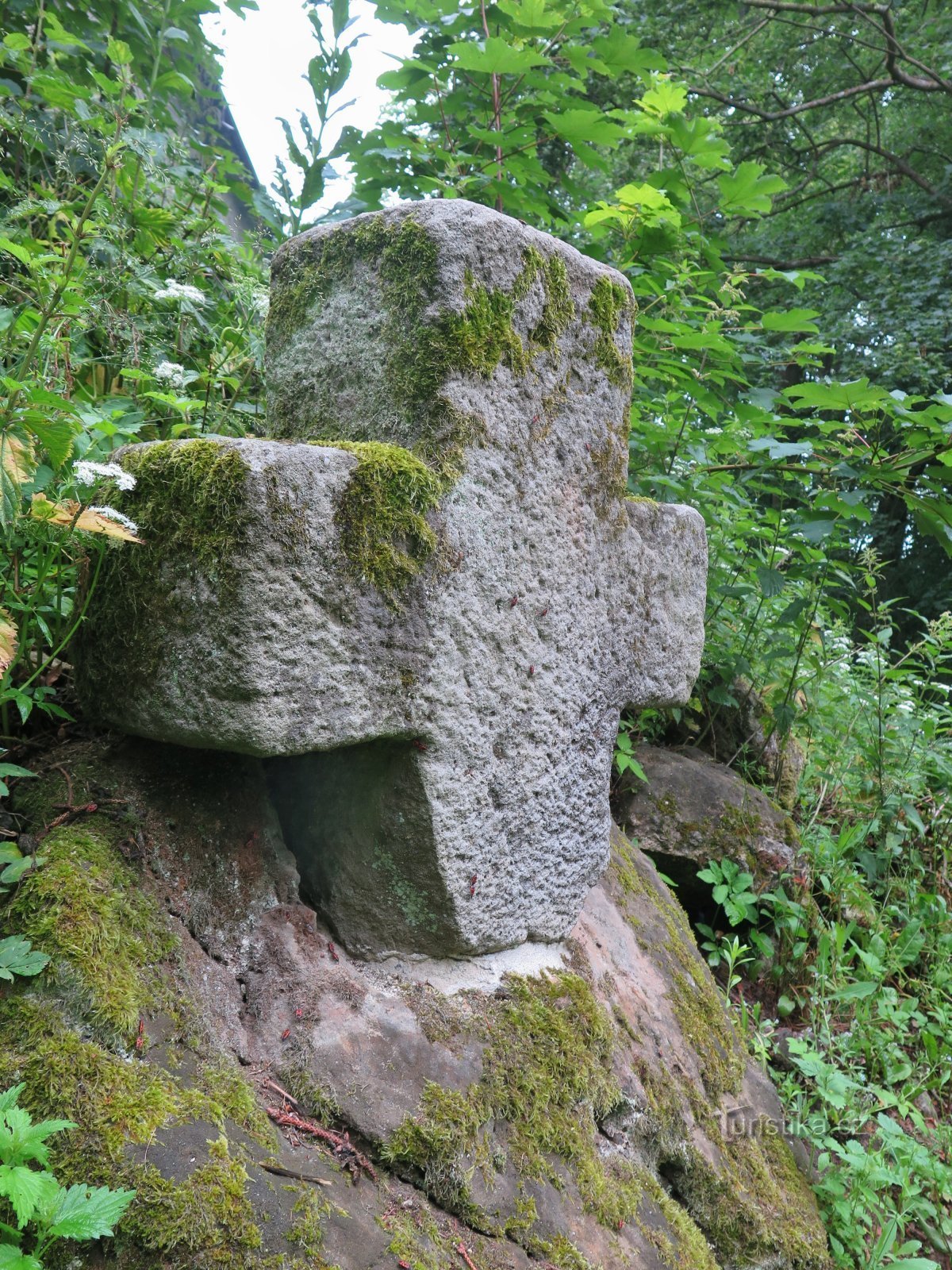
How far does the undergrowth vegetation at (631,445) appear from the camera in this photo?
1.66 metres

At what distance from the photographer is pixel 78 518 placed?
4.83 feet

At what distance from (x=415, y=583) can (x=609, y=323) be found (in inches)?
37.3

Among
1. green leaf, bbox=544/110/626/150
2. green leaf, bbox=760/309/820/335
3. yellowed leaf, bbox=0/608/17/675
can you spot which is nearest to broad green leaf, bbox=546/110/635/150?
green leaf, bbox=544/110/626/150

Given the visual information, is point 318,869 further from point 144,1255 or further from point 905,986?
point 905,986

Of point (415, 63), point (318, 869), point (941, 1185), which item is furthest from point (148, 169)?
point (941, 1185)

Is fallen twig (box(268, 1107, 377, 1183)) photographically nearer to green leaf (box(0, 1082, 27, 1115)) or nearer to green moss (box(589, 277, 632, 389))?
green leaf (box(0, 1082, 27, 1115))

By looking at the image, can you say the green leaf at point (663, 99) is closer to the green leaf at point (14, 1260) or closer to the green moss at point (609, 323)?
the green moss at point (609, 323)

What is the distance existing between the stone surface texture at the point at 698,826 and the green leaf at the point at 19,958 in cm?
242

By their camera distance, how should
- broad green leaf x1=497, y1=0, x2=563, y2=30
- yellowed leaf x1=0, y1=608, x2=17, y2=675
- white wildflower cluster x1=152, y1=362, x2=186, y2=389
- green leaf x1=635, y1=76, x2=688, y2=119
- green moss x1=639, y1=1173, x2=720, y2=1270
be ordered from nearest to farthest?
yellowed leaf x1=0, y1=608, x2=17, y2=675 → green moss x1=639, y1=1173, x2=720, y2=1270 → white wildflower cluster x1=152, y1=362, x2=186, y2=389 → broad green leaf x1=497, y1=0, x2=563, y2=30 → green leaf x1=635, y1=76, x2=688, y2=119

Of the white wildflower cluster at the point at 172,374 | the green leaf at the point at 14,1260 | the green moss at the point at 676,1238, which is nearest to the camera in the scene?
the green leaf at the point at 14,1260

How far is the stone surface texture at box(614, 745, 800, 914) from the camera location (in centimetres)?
345

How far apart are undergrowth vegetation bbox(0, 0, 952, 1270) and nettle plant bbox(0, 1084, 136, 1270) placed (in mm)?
237

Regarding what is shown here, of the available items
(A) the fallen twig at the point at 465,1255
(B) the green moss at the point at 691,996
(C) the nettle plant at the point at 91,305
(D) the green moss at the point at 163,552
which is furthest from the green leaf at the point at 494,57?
(A) the fallen twig at the point at 465,1255

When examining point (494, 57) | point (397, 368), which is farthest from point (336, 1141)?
point (494, 57)
